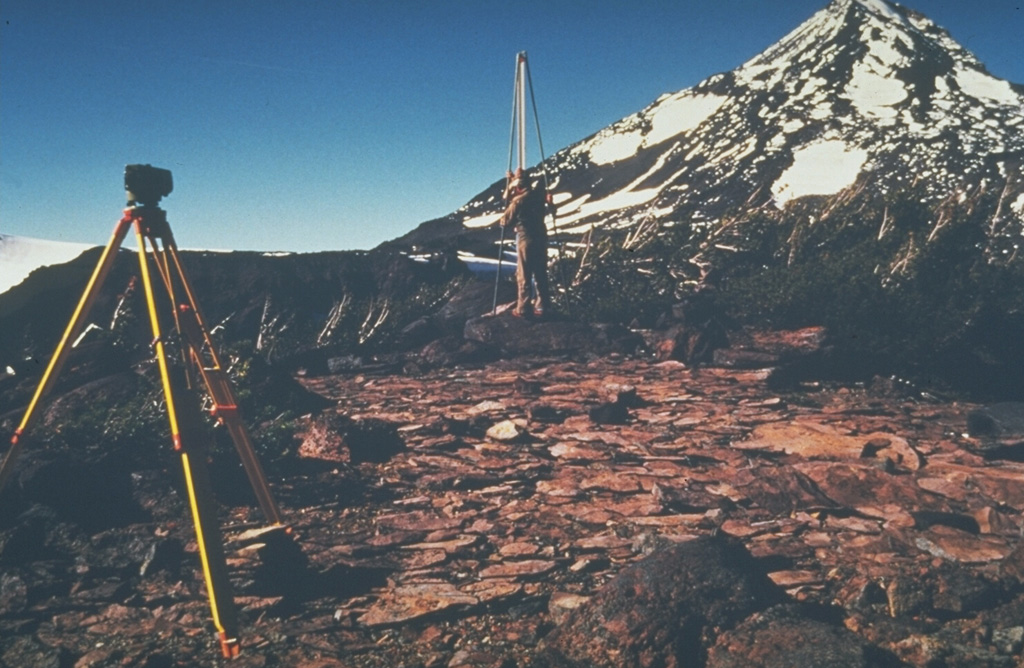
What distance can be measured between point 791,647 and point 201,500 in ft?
9.73

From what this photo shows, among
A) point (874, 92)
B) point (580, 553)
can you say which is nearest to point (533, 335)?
point (580, 553)

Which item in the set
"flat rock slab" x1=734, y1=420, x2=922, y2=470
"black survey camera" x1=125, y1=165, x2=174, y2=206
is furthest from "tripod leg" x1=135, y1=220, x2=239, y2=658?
"flat rock slab" x1=734, y1=420, x2=922, y2=470

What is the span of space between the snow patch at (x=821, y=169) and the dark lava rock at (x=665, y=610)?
74.8 ft

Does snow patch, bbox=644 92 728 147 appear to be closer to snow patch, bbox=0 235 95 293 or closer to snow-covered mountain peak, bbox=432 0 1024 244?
snow-covered mountain peak, bbox=432 0 1024 244

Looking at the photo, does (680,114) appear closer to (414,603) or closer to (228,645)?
(414,603)

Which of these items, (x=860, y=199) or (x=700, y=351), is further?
(x=860, y=199)

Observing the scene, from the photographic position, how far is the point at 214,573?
3328 mm

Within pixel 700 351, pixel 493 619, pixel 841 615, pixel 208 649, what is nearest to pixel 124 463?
pixel 208 649

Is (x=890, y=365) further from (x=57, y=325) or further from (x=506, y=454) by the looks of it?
(x=57, y=325)

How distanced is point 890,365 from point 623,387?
3.42 meters

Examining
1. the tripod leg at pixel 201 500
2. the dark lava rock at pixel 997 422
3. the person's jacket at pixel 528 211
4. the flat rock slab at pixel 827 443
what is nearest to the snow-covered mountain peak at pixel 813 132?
the person's jacket at pixel 528 211

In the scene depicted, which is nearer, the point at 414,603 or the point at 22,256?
the point at 414,603

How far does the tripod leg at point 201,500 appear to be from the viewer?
131 inches

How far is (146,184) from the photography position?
3795 mm
